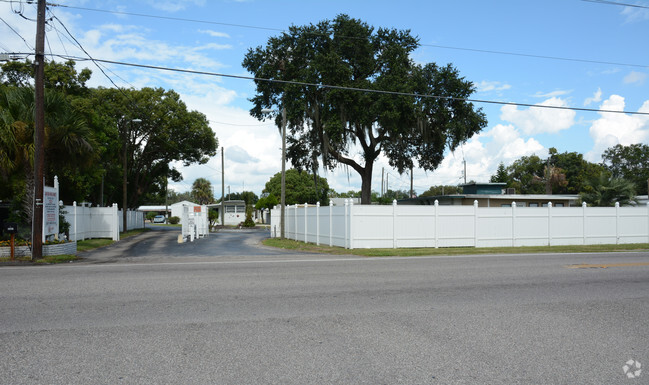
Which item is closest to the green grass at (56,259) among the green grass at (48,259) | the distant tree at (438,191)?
the green grass at (48,259)

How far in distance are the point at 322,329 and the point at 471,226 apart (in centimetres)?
1695

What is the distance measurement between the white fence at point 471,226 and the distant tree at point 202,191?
83.7 meters

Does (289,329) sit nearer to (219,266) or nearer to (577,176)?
(219,266)

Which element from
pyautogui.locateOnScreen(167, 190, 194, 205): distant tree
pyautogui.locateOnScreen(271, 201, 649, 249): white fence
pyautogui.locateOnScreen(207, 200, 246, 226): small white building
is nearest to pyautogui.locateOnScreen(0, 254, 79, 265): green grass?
pyautogui.locateOnScreen(271, 201, 649, 249): white fence

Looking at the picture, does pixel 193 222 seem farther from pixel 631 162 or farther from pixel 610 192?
pixel 631 162

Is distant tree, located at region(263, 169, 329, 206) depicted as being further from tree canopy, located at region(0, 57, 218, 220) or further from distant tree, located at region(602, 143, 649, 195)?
distant tree, located at region(602, 143, 649, 195)

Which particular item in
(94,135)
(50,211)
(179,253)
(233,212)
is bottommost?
(179,253)

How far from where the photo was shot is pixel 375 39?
32.0 meters

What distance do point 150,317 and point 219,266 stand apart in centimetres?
677

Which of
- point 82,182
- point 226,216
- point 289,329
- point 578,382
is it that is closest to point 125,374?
point 289,329

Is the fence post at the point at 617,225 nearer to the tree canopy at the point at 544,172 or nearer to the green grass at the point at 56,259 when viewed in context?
the green grass at the point at 56,259

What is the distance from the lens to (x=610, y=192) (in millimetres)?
28891

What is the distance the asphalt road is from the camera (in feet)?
16.2

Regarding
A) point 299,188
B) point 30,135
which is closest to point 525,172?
point 299,188
